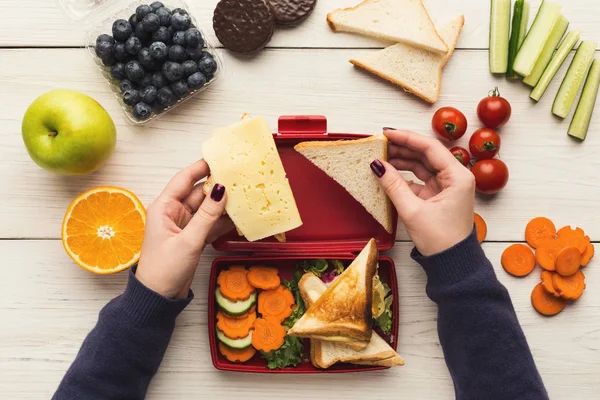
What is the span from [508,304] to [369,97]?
0.68 meters

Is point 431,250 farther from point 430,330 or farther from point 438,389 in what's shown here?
point 438,389

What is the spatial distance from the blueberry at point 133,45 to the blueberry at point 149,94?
10cm

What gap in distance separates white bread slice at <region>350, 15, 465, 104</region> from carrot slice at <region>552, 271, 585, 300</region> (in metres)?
0.62

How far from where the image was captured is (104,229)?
1.57 meters

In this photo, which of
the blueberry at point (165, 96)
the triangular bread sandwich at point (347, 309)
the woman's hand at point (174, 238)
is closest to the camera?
the woman's hand at point (174, 238)

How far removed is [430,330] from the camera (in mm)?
1680

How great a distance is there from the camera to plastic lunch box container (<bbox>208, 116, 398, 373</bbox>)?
1.57m

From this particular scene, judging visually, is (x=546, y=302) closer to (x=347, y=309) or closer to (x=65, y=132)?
(x=347, y=309)

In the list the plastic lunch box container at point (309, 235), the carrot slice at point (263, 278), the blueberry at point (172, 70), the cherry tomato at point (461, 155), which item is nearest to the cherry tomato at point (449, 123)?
the cherry tomato at point (461, 155)

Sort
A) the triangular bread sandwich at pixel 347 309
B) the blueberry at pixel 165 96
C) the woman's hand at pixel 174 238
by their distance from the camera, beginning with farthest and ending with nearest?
the blueberry at pixel 165 96
the triangular bread sandwich at pixel 347 309
the woman's hand at pixel 174 238

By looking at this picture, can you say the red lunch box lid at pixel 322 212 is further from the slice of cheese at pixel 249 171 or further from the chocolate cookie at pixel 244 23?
the chocolate cookie at pixel 244 23

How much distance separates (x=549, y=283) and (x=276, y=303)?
770 mm

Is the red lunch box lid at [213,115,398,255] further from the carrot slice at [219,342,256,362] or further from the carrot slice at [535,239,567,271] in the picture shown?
the carrot slice at [535,239,567,271]

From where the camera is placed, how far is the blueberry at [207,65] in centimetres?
159
